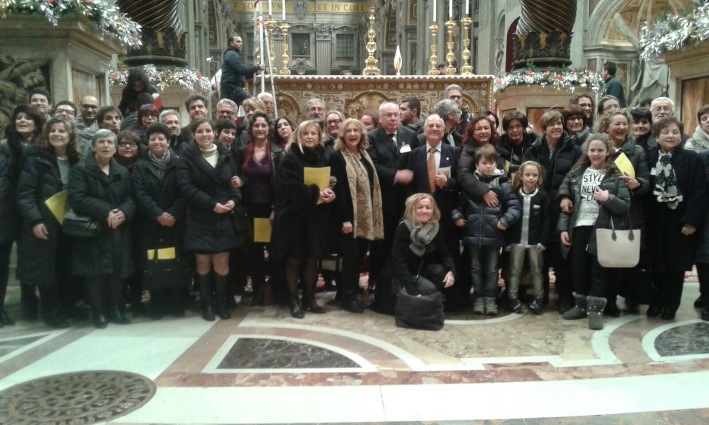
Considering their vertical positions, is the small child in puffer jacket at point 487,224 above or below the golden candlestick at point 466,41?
below

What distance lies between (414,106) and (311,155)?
4.89ft

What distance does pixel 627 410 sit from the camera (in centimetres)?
338

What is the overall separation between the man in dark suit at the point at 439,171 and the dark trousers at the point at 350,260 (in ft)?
2.37

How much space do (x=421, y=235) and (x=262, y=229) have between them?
1.53m

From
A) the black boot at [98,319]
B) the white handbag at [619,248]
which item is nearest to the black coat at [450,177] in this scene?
the white handbag at [619,248]

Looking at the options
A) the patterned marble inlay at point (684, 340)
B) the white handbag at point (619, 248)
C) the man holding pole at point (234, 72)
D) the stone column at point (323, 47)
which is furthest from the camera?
the stone column at point (323, 47)

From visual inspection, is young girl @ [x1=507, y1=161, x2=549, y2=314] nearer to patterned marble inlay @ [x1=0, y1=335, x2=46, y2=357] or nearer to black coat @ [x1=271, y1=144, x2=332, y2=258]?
black coat @ [x1=271, y1=144, x2=332, y2=258]

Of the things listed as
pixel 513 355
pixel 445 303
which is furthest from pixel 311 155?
pixel 513 355

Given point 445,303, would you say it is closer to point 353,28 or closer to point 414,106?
point 414,106

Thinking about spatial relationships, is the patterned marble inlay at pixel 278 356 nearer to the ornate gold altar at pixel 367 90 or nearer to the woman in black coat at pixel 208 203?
the woman in black coat at pixel 208 203

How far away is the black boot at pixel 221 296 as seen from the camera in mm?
5277

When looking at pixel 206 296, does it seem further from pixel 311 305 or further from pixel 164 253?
pixel 311 305

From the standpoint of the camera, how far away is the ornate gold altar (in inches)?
428

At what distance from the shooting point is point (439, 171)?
540 centimetres
